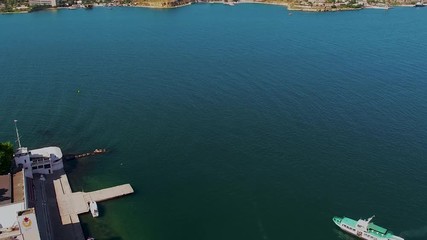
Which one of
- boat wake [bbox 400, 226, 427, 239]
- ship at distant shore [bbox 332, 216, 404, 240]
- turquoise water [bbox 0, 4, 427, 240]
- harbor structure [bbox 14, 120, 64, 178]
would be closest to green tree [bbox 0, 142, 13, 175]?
harbor structure [bbox 14, 120, 64, 178]

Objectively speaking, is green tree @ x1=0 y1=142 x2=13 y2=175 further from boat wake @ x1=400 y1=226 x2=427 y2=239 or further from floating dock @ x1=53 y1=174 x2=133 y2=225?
boat wake @ x1=400 y1=226 x2=427 y2=239

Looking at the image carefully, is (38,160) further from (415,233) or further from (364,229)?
(415,233)

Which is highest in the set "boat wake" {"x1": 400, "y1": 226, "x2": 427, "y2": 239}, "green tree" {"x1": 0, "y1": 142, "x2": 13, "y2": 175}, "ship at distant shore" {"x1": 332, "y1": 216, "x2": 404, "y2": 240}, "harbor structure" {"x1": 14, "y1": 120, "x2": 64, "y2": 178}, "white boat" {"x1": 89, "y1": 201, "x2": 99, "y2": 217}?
"green tree" {"x1": 0, "y1": 142, "x2": 13, "y2": 175}

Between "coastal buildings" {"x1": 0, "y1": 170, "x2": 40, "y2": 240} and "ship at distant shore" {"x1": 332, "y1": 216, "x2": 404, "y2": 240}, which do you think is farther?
"ship at distant shore" {"x1": 332, "y1": 216, "x2": 404, "y2": 240}

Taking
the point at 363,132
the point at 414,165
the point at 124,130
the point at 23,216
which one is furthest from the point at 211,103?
the point at 23,216

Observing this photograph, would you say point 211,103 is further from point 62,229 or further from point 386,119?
point 62,229

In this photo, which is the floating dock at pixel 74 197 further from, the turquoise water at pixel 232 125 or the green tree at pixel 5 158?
the green tree at pixel 5 158
